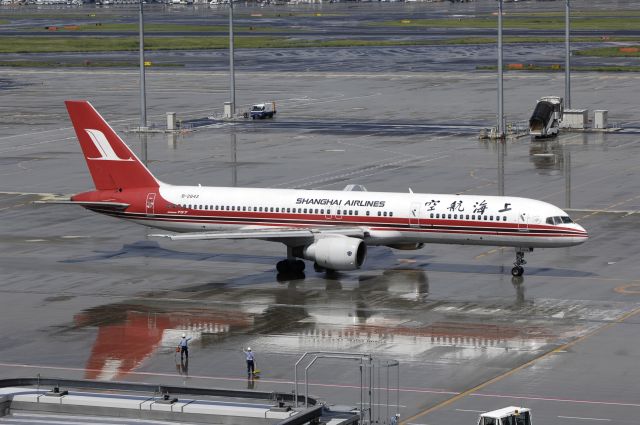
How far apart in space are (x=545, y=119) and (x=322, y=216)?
64552 mm

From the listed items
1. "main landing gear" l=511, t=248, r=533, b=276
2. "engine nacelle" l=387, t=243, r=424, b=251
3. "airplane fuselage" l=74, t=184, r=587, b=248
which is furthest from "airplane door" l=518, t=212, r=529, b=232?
"engine nacelle" l=387, t=243, r=424, b=251

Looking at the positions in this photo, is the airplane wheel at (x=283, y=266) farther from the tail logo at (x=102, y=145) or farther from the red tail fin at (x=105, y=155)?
the tail logo at (x=102, y=145)

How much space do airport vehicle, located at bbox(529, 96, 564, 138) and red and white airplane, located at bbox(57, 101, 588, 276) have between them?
5836 cm

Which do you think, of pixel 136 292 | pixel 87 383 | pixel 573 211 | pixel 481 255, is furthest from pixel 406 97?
pixel 87 383

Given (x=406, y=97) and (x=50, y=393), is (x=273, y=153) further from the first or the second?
(x=50, y=393)

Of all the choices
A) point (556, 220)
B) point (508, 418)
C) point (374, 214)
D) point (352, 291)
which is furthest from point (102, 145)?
point (508, 418)

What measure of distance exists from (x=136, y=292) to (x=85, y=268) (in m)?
7.60

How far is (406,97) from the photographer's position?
580 ft

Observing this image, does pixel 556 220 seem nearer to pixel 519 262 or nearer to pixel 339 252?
pixel 519 262

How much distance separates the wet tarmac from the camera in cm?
5856

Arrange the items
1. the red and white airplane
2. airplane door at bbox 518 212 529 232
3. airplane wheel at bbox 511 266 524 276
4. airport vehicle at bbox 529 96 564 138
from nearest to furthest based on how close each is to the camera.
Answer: airplane door at bbox 518 212 529 232, the red and white airplane, airplane wheel at bbox 511 266 524 276, airport vehicle at bbox 529 96 564 138

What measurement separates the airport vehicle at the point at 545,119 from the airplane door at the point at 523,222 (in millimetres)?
63997

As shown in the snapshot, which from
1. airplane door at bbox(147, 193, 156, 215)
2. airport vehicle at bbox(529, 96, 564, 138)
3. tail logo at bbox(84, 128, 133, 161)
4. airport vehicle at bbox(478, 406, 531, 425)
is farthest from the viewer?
airport vehicle at bbox(529, 96, 564, 138)

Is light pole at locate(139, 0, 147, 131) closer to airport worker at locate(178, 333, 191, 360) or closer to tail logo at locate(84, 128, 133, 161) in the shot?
tail logo at locate(84, 128, 133, 161)
